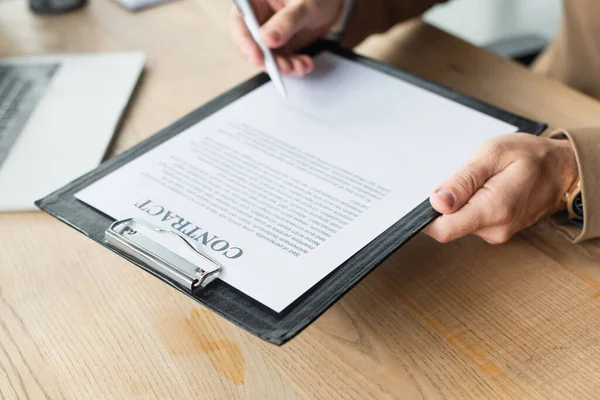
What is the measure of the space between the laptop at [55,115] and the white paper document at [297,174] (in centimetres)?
15

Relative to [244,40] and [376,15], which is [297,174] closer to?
[244,40]

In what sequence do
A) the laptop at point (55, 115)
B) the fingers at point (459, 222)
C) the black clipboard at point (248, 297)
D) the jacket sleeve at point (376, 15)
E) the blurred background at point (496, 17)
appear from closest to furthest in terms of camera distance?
the black clipboard at point (248, 297) → the fingers at point (459, 222) → the laptop at point (55, 115) → the jacket sleeve at point (376, 15) → the blurred background at point (496, 17)

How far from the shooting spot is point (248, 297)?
60 centimetres

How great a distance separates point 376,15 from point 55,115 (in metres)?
0.51

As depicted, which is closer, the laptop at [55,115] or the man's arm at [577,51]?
the laptop at [55,115]

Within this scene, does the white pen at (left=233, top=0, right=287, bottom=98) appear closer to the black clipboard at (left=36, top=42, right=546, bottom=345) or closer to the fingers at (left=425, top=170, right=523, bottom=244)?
the black clipboard at (left=36, top=42, right=546, bottom=345)

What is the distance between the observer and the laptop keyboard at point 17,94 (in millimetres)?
938

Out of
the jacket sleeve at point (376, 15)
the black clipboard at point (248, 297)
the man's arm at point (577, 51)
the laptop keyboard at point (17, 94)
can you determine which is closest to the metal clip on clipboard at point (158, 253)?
the black clipboard at point (248, 297)

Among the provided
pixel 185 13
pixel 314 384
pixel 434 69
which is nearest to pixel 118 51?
pixel 185 13

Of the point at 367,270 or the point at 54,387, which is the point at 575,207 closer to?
the point at 367,270

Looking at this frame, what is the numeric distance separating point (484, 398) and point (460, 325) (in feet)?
0.26

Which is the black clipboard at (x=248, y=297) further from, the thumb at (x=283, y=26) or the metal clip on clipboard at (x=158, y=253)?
the thumb at (x=283, y=26)

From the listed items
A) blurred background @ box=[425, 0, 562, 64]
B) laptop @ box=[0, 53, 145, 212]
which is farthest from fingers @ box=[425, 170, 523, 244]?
blurred background @ box=[425, 0, 562, 64]

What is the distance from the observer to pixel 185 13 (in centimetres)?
122
